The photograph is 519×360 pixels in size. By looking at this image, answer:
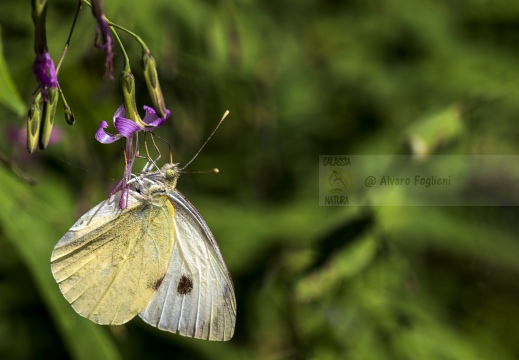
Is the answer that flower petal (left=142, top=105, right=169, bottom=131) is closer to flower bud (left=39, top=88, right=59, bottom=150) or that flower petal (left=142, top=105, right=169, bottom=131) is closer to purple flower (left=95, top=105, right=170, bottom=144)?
purple flower (left=95, top=105, right=170, bottom=144)

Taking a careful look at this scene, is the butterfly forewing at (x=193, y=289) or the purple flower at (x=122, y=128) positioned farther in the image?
the butterfly forewing at (x=193, y=289)

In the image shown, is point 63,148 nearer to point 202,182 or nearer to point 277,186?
point 202,182

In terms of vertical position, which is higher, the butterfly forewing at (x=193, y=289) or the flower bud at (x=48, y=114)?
the flower bud at (x=48, y=114)

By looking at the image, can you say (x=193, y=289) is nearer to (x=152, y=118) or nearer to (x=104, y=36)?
(x=152, y=118)

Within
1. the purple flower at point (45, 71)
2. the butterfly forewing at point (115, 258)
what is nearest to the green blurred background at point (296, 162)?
the butterfly forewing at point (115, 258)

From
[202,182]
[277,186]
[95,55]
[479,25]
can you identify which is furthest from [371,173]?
[95,55]

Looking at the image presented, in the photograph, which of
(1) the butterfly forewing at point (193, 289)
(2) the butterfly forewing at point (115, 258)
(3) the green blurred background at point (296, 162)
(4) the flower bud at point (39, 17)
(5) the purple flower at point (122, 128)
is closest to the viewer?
(4) the flower bud at point (39, 17)

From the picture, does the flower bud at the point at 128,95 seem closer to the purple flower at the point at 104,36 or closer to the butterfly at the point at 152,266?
the purple flower at the point at 104,36
